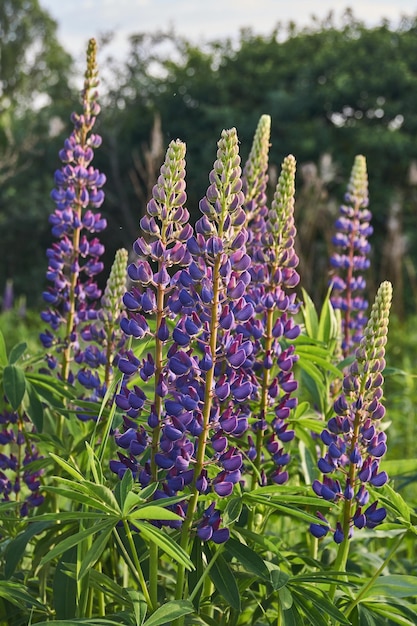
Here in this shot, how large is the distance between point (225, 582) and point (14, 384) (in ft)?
2.83

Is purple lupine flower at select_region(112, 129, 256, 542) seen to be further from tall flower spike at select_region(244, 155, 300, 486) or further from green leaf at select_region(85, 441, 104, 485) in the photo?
tall flower spike at select_region(244, 155, 300, 486)

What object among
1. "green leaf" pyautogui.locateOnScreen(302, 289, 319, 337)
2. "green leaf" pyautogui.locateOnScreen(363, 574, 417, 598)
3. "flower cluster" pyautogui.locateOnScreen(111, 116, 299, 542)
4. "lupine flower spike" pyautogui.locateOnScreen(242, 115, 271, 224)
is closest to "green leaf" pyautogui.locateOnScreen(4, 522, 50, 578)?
"flower cluster" pyautogui.locateOnScreen(111, 116, 299, 542)

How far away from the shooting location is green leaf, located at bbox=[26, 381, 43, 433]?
253cm

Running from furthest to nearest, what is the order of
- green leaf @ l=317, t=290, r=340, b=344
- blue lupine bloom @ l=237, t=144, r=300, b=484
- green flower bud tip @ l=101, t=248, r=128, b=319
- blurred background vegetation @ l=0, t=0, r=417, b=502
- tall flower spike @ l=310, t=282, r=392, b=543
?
blurred background vegetation @ l=0, t=0, r=417, b=502, green leaf @ l=317, t=290, r=340, b=344, green flower bud tip @ l=101, t=248, r=128, b=319, blue lupine bloom @ l=237, t=144, r=300, b=484, tall flower spike @ l=310, t=282, r=392, b=543

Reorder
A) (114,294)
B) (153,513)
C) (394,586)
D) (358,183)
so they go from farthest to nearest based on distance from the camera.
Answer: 1. (358,183)
2. (114,294)
3. (394,586)
4. (153,513)

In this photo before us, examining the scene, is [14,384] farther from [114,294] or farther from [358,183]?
[358,183]

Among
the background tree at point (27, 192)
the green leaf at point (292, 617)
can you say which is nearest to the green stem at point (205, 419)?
the green leaf at point (292, 617)

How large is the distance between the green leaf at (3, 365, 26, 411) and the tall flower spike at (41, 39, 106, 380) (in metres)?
0.27

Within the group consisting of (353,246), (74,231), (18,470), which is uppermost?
(353,246)

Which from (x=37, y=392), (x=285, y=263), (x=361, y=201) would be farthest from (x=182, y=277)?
(x=361, y=201)

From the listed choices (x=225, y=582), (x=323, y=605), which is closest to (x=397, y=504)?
(x=323, y=605)

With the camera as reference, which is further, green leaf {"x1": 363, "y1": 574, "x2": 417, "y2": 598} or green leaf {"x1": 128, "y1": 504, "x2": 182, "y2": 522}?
green leaf {"x1": 363, "y1": 574, "x2": 417, "y2": 598}

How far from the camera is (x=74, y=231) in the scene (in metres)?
2.83

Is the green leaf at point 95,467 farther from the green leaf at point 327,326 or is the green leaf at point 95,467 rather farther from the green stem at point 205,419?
the green leaf at point 327,326
